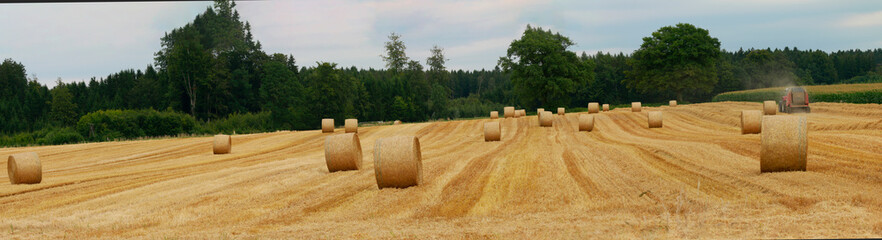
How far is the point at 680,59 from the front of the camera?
72.0m

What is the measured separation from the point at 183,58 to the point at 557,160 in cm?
6894

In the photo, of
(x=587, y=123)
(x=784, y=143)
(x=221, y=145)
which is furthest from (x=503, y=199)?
(x=587, y=123)

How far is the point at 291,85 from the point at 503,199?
6941cm

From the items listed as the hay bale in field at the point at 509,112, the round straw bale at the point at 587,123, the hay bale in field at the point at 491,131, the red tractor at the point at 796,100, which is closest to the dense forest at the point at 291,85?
the red tractor at the point at 796,100

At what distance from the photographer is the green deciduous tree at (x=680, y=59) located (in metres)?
70.4

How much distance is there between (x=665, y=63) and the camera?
73.5 meters

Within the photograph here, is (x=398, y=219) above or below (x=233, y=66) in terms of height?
below

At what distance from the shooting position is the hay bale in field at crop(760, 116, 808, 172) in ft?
31.9

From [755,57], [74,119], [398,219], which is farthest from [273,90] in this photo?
[755,57]

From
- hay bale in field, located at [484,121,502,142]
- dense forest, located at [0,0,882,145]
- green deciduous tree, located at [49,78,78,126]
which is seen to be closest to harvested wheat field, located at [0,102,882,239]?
hay bale in field, located at [484,121,502,142]

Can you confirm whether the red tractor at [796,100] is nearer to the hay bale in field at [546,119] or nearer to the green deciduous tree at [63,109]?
the hay bale in field at [546,119]

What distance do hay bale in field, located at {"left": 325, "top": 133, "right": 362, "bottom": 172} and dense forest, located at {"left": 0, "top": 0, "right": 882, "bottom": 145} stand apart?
4199 centimetres

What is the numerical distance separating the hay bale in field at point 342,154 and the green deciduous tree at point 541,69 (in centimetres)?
5387

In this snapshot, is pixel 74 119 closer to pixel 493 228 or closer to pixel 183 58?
pixel 183 58
